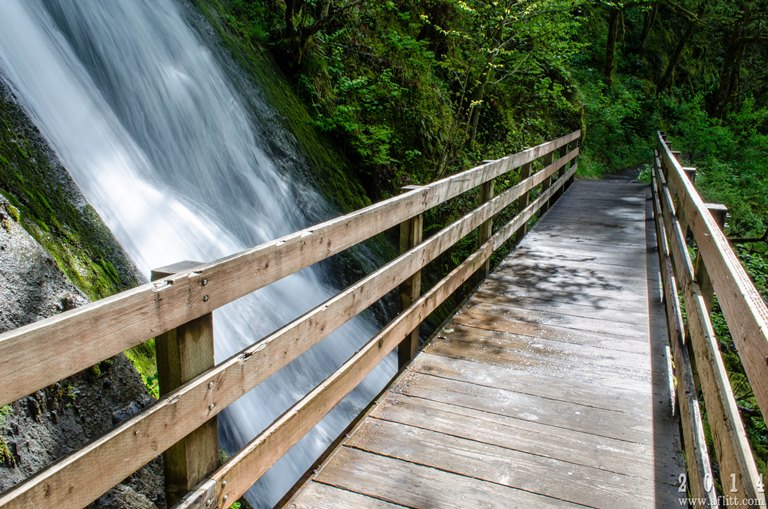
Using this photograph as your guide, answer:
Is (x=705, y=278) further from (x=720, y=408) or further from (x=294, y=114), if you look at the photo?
(x=294, y=114)

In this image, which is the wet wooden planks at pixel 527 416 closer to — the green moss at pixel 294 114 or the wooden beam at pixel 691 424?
the wooden beam at pixel 691 424

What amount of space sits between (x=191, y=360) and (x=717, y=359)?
1933 mm

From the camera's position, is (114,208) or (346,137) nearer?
(114,208)

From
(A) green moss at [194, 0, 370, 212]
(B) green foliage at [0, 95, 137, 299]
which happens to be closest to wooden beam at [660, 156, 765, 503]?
(B) green foliage at [0, 95, 137, 299]

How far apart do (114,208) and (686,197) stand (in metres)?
4.18

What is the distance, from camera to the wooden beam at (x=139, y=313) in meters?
1.46

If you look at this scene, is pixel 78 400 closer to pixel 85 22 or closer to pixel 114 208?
pixel 114 208

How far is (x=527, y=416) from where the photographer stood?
3.51m

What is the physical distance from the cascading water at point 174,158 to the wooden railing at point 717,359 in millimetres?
2614

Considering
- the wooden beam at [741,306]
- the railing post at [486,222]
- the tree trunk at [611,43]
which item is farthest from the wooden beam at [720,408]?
the tree trunk at [611,43]

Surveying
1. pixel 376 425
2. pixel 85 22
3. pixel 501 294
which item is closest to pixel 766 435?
pixel 501 294

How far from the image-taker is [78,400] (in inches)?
103

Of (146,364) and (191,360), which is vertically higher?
(191,360)

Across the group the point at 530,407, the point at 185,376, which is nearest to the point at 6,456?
the point at 185,376
